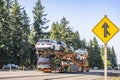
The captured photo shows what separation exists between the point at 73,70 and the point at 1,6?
79.1 ft

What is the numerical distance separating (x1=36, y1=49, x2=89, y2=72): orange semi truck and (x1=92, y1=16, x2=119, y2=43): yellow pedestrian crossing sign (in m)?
34.0

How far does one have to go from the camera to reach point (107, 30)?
1314 cm

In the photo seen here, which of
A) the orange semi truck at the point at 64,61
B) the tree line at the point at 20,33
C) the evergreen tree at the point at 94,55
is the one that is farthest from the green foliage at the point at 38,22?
the evergreen tree at the point at 94,55

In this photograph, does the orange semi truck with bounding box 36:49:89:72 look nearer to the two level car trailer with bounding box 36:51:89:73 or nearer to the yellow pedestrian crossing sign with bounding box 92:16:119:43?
the two level car trailer with bounding box 36:51:89:73

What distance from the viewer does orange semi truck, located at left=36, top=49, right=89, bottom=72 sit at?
156ft

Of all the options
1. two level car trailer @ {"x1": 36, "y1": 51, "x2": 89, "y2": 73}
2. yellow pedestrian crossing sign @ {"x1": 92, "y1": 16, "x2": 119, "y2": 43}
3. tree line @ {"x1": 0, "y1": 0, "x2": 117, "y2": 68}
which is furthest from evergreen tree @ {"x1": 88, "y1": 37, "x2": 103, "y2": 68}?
yellow pedestrian crossing sign @ {"x1": 92, "y1": 16, "x2": 119, "y2": 43}

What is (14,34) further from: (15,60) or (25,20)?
(25,20)

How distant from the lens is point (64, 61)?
171 ft

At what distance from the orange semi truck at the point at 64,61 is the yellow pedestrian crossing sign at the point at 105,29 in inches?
1338

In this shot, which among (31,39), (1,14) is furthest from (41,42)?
(31,39)

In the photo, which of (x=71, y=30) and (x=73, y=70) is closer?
(x=73, y=70)

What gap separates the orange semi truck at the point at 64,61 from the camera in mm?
47594

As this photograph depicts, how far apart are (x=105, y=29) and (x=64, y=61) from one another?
39.0 metres

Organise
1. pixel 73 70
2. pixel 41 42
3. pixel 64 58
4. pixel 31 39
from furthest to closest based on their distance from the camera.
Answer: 1. pixel 31 39
2. pixel 73 70
3. pixel 64 58
4. pixel 41 42
